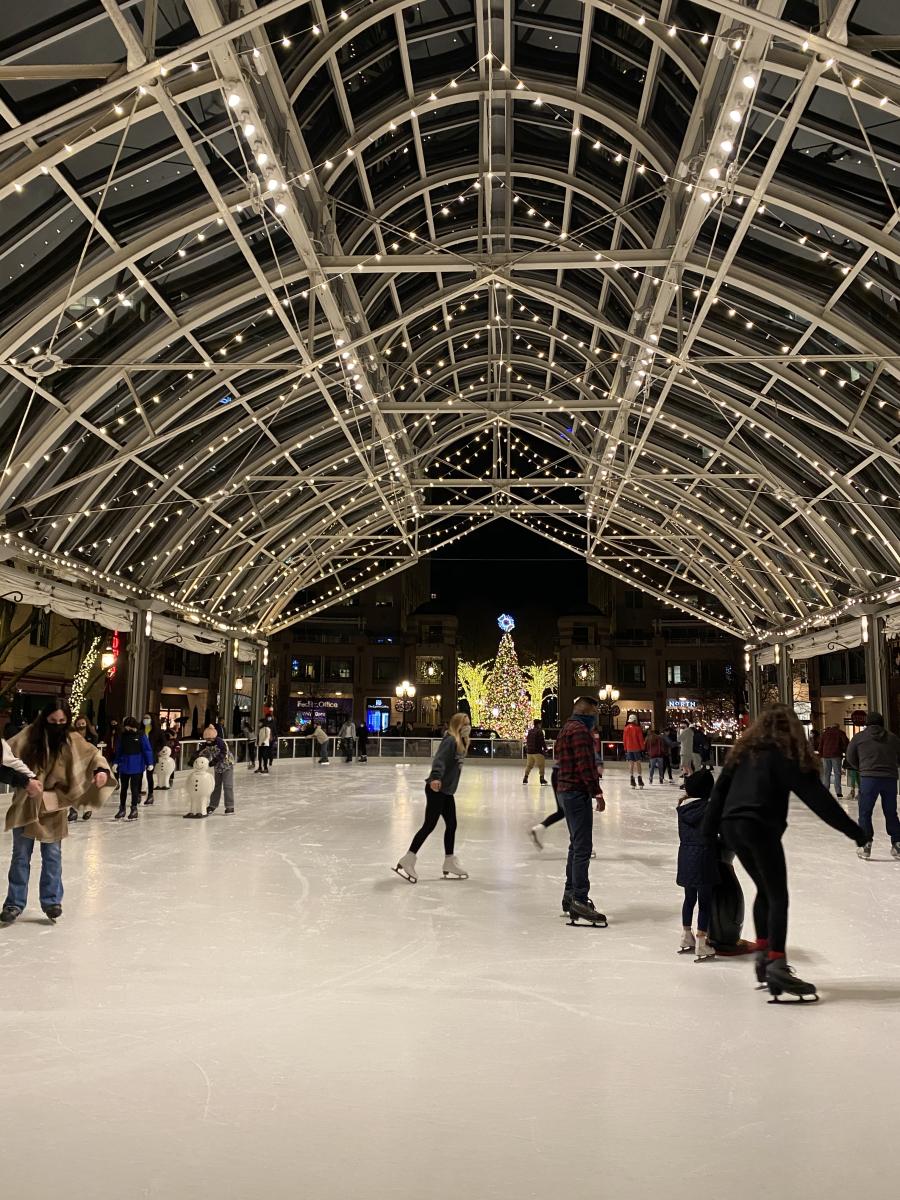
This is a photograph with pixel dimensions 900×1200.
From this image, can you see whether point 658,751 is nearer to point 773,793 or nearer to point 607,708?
point 773,793

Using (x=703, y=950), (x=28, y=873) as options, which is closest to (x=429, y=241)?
(x=28, y=873)

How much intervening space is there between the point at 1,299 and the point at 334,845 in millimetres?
8572

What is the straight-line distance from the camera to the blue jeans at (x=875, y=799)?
8.77 metres

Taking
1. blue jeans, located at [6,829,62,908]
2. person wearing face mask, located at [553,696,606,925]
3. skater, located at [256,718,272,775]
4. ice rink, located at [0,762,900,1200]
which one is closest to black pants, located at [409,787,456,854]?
ice rink, located at [0,762,900,1200]

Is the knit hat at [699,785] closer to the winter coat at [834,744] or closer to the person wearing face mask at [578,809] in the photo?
the person wearing face mask at [578,809]

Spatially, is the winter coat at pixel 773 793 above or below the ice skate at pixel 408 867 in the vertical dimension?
above

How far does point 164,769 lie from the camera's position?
17266 millimetres

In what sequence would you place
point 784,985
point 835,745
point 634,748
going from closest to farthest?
1. point 784,985
2. point 835,745
3. point 634,748

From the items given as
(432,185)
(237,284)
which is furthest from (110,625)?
(432,185)

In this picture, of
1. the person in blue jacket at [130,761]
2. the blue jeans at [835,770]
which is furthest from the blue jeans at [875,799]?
the person in blue jacket at [130,761]

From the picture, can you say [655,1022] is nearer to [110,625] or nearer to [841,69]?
[841,69]

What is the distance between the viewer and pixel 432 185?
46.8 ft

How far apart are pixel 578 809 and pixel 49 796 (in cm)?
339

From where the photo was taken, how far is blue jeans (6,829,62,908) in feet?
19.1
